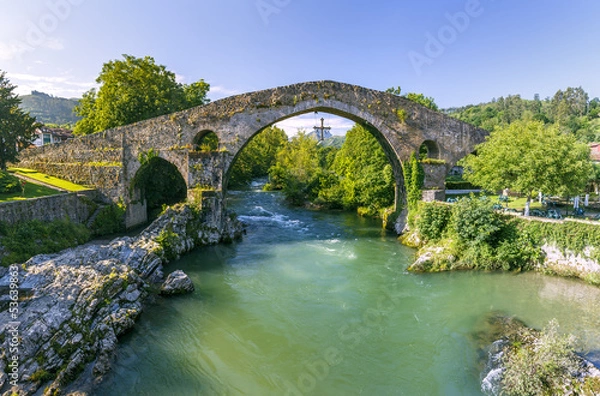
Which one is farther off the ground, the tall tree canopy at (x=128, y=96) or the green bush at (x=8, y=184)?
the tall tree canopy at (x=128, y=96)

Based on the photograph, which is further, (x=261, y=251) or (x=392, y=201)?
(x=392, y=201)

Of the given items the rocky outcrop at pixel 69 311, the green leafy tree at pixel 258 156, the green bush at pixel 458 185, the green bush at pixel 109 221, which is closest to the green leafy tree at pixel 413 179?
the green bush at pixel 458 185

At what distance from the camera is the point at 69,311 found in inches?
348

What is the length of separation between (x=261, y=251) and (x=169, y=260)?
14.9ft

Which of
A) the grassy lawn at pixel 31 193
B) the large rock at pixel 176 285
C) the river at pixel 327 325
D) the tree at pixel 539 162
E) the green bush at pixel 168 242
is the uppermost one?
the tree at pixel 539 162

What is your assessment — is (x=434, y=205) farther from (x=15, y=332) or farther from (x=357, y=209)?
(x=15, y=332)

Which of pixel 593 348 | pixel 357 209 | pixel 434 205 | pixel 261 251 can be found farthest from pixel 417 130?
pixel 593 348

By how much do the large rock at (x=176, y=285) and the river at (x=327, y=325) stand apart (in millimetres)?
346

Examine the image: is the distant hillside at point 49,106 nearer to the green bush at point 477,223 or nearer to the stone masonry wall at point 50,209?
the stone masonry wall at point 50,209

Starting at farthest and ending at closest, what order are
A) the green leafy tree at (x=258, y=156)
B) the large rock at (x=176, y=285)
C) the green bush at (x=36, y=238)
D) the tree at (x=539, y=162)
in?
1. the green leafy tree at (x=258, y=156)
2. the tree at (x=539, y=162)
3. the green bush at (x=36, y=238)
4. the large rock at (x=176, y=285)

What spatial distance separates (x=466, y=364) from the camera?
27.2 feet

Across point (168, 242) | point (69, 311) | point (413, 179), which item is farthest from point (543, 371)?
point (168, 242)

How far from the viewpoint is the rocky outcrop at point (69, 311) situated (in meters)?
Answer: 7.36

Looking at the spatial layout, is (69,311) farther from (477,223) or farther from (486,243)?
(486,243)
